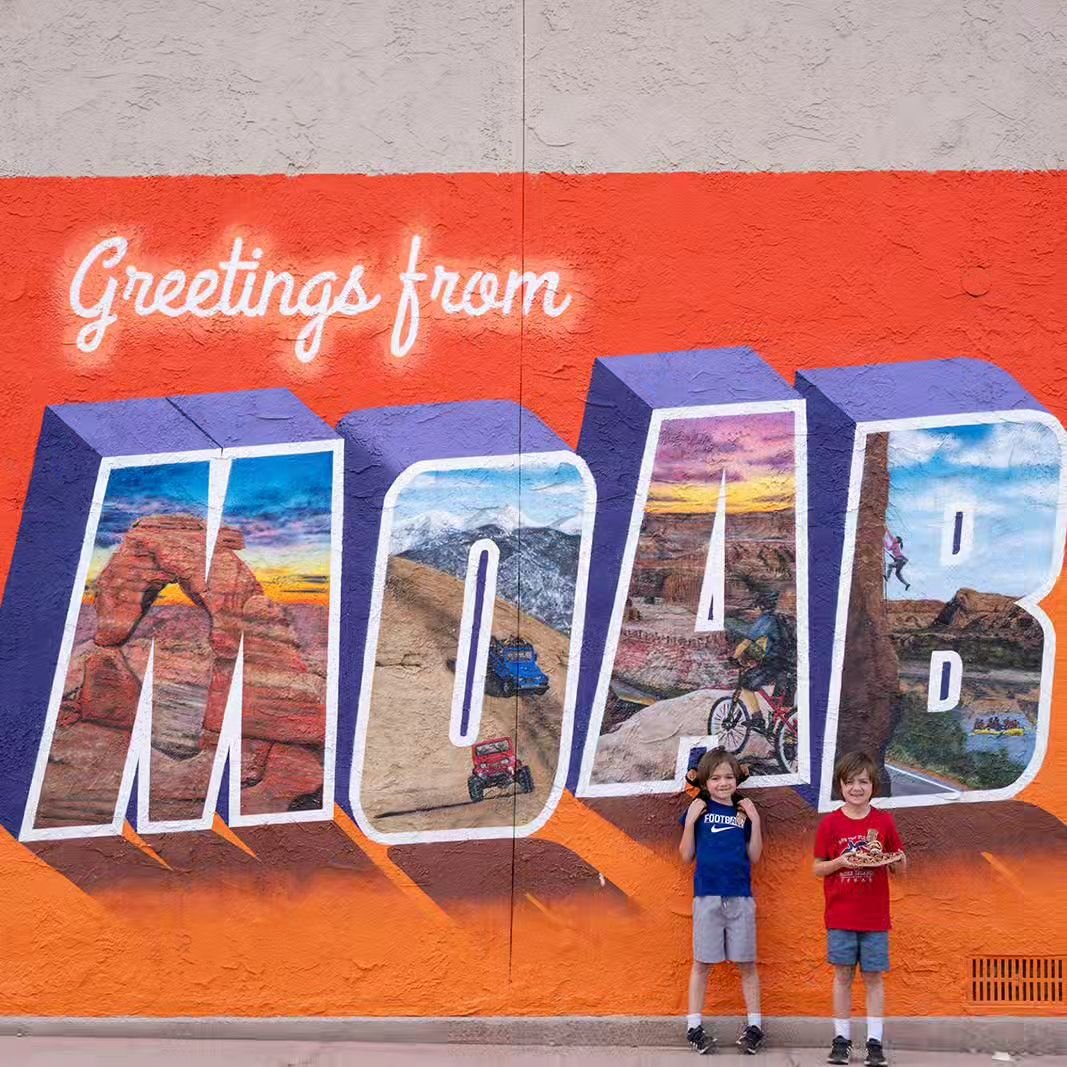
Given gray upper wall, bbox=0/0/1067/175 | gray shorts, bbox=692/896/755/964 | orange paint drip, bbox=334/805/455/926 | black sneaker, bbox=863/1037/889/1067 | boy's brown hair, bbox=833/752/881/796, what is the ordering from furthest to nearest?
gray upper wall, bbox=0/0/1067/175 → orange paint drip, bbox=334/805/455/926 → gray shorts, bbox=692/896/755/964 → boy's brown hair, bbox=833/752/881/796 → black sneaker, bbox=863/1037/889/1067

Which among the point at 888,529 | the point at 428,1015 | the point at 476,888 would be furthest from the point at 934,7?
the point at 428,1015

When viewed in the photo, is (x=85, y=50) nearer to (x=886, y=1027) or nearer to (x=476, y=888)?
(x=476, y=888)

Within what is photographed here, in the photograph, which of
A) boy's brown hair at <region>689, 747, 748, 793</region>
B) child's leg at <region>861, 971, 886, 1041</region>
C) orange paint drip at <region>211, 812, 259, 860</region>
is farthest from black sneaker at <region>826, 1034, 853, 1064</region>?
orange paint drip at <region>211, 812, 259, 860</region>

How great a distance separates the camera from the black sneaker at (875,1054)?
6496 millimetres

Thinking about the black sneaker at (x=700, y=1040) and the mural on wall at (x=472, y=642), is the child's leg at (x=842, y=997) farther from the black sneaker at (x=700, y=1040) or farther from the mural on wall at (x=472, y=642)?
the mural on wall at (x=472, y=642)

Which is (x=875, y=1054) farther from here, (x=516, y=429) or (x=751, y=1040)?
(x=516, y=429)

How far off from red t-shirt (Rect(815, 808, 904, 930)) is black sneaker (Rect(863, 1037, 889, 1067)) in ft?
1.66

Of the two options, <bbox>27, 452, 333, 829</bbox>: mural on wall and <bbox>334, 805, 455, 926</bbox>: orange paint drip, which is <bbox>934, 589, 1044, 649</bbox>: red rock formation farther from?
<bbox>27, 452, 333, 829</bbox>: mural on wall

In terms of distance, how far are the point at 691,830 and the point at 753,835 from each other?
0.95ft

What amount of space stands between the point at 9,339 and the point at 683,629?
3611mm

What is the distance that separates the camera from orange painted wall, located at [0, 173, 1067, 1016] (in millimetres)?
7008

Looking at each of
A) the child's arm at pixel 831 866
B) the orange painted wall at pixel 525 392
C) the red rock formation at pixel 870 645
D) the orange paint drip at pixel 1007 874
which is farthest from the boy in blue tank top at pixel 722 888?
the orange paint drip at pixel 1007 874

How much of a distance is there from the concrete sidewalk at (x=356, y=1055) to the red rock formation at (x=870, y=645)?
1292 mm

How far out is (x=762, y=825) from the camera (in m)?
7.03
